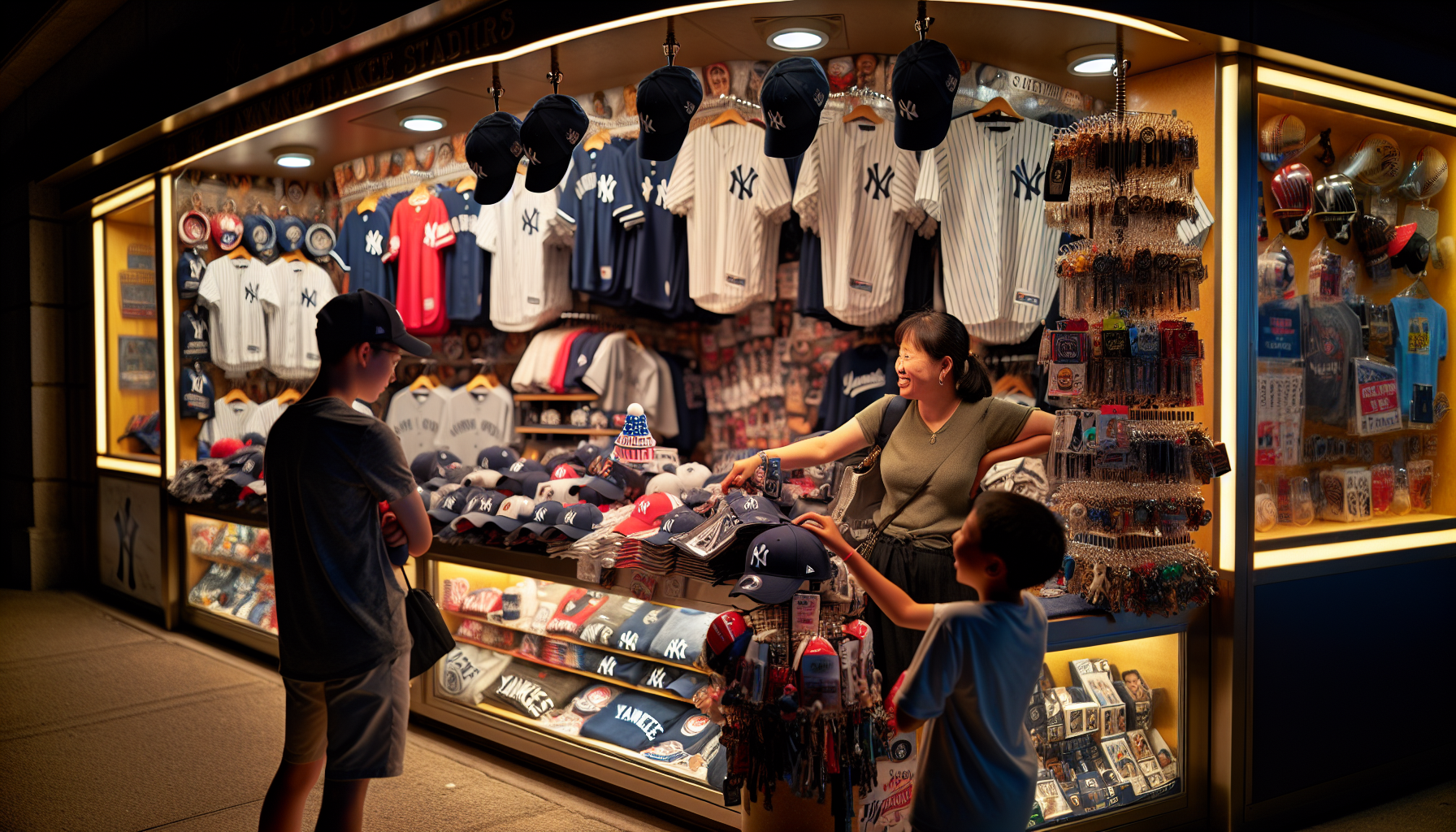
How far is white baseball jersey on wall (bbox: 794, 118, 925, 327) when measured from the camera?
175 inches

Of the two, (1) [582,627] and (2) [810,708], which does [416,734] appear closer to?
(1) [582,627]

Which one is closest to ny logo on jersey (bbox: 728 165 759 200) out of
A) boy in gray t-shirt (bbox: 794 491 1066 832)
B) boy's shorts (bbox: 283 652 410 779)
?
boy's shorts (bbox: 283 652 410 779)

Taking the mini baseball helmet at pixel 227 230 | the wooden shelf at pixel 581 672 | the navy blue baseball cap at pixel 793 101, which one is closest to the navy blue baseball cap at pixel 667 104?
the navy blue baseball cap at pixel 793 101

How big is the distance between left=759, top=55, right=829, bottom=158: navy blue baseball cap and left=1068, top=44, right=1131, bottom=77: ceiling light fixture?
1310mm

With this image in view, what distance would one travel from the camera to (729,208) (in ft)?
16.1

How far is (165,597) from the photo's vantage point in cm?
618

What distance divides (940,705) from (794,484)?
6.28 ft

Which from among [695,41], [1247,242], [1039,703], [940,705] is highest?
[695,41]

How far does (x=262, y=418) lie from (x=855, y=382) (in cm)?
441

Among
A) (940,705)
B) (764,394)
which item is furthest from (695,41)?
(940,705)

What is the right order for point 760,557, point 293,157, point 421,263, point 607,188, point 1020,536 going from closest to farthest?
point 1020,536
point 760,557
point 607,188
point 421,263
point 293,157

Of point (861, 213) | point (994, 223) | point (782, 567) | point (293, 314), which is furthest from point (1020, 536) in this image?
point (293, 314)

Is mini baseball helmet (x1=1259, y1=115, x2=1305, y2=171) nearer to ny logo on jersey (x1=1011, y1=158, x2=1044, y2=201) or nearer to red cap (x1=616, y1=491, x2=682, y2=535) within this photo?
ny logo on jersey (x1=1011, y1=158, x2=1044, y2=201)

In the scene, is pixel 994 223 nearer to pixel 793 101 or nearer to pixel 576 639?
pixel 793 101
